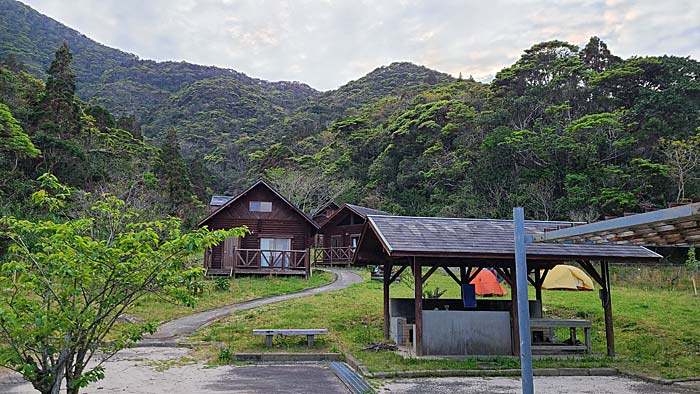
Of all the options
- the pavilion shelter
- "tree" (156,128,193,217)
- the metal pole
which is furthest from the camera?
"tree" (156,128,193,217)

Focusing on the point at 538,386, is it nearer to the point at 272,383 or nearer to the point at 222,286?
the point at 272,383

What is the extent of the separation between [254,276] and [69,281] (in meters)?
19.4

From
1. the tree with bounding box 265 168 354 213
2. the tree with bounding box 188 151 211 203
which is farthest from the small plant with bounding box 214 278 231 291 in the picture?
the tree with bounding box 188 151 211 203

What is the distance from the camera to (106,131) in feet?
119

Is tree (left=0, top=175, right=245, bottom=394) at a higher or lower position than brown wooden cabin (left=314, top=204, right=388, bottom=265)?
lower

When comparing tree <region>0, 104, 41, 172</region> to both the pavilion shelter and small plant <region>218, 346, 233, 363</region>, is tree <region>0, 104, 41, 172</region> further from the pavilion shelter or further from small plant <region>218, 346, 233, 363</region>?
the pavilion shelter

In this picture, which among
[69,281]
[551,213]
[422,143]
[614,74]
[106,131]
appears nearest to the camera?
[69,281]

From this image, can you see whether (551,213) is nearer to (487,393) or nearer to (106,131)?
(487,393)

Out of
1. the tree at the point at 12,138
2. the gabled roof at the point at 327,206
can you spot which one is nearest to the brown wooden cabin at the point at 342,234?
the gabled roof at the point at 327,206

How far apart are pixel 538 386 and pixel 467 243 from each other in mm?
3092

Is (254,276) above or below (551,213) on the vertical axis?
below

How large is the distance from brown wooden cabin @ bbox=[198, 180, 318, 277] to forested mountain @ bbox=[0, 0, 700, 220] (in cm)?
523

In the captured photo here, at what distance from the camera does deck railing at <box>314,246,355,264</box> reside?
111ft

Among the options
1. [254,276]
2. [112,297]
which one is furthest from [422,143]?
[112,297]
